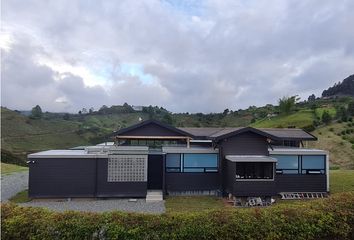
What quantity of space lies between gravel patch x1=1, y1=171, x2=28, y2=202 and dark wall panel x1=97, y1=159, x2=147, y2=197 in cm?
515

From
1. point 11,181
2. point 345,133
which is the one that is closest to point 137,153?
point 11,181

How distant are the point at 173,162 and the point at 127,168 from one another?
2.79m

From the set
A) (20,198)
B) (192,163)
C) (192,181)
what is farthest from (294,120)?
(20,198)

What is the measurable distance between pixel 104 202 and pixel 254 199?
7.89 meters

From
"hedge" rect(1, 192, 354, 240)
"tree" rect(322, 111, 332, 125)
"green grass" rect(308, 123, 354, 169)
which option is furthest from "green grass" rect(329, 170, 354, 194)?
"tree" rect(322, 111, 332, 125)

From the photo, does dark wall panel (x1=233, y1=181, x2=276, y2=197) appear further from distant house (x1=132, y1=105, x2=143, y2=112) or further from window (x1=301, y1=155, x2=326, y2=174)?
distant house (x1=132, y1=105, x2=143, y2=112)

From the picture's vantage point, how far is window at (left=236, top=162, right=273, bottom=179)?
58.1ft

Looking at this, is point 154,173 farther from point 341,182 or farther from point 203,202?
point 341,182

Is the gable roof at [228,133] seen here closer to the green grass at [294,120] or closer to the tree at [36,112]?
the green grass at [294,120]

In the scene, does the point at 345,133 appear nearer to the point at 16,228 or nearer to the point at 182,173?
the point at 182,173

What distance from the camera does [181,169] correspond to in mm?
19625

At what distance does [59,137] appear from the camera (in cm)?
6262

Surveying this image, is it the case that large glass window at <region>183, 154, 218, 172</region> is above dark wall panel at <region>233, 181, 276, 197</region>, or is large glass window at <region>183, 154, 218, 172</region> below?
above

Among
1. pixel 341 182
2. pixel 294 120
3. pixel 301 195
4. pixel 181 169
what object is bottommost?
pixel 301 195
